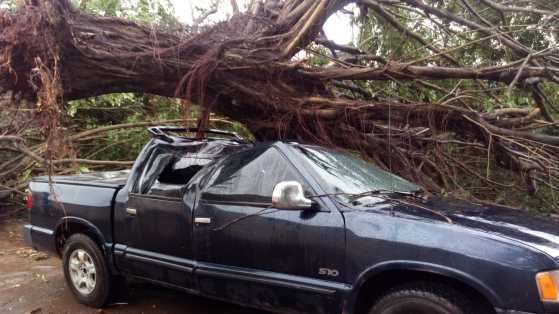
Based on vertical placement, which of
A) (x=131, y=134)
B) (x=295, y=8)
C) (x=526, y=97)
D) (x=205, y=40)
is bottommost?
(x=131, y=134)

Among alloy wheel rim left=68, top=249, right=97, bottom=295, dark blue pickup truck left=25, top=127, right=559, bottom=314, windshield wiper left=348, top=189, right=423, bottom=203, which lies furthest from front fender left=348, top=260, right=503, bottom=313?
alloy wheel rim left=68, top=249, right=97, bottom=295

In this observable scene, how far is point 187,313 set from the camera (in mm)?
4719

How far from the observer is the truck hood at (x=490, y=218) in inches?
117

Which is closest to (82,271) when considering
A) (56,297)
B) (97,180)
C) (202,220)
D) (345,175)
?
(56,297)

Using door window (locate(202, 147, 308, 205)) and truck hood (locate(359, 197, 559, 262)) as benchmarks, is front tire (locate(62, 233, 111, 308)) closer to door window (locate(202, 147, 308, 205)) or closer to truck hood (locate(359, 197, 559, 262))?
door window (locate(202, 147, 308, 205))

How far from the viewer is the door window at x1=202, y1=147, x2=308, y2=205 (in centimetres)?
382

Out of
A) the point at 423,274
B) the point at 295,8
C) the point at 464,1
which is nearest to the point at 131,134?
the point at 295,8

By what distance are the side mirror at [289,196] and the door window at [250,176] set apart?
0.84 feet

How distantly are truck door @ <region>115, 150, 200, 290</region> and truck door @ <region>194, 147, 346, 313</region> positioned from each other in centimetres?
17

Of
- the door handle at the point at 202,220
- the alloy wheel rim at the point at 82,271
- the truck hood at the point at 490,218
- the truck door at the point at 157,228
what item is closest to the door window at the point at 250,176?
the door handle at the point at 202,220

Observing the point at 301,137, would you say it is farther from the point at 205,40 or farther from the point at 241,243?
the point at 241,243

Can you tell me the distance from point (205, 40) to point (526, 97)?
187 inches

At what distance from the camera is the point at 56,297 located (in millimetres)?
5301

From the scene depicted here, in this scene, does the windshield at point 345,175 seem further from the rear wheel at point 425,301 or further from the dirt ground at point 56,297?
the dirt ground at point 56,297
